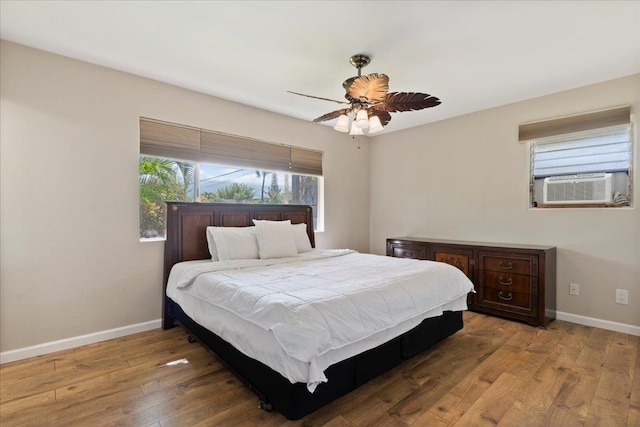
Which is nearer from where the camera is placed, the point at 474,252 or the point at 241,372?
the point at 241,372

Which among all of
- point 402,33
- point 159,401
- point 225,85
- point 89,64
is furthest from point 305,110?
point 159,401

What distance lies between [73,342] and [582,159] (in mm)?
5291

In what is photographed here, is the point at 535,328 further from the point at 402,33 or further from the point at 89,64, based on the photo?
the point at 89,64

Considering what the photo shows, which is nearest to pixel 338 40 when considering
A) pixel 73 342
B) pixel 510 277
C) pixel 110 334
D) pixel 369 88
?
pixel 369 88

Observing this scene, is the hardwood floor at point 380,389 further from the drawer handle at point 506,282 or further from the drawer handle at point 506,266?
the drawer handle at point 506,266

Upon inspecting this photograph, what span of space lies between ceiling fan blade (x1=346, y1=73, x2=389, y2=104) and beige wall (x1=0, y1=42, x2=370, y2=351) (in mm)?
1935

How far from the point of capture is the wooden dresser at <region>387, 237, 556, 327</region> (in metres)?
3.08

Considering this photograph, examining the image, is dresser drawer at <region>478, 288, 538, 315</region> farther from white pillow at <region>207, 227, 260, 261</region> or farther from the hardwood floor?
white pillow at <region>207, 227, 260, 261</region>

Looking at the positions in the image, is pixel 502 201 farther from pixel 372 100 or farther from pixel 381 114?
pixel 372 100

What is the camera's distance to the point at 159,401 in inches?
74.2

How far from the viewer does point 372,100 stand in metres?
2.38

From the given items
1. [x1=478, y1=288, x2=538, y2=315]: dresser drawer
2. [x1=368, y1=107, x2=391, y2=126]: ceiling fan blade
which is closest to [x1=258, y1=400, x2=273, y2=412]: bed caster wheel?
[x1=368, y1=107, x2=391, y2=126]: ceiling fan blade

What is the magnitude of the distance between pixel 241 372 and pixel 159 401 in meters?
0.51

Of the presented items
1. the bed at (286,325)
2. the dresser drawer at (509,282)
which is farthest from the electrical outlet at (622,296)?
the bed at (286,325)
